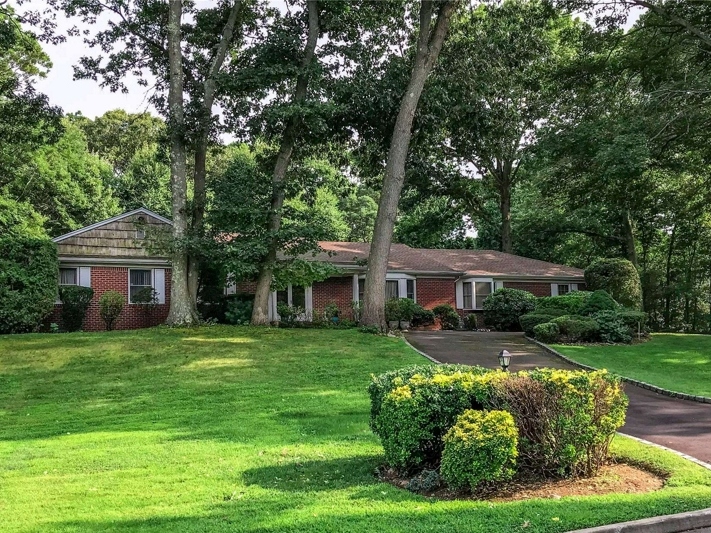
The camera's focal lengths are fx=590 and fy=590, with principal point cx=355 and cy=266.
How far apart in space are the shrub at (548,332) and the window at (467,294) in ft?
30.3

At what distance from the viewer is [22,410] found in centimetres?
1083

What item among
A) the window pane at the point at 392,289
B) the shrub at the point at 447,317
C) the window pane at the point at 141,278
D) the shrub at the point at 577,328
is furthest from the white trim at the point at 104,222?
the shrub at the point at 577,328

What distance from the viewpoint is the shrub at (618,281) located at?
2269cm

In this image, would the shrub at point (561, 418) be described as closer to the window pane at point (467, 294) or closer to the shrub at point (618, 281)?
the shrub at point (618, 281)

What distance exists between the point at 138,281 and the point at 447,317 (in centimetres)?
1304

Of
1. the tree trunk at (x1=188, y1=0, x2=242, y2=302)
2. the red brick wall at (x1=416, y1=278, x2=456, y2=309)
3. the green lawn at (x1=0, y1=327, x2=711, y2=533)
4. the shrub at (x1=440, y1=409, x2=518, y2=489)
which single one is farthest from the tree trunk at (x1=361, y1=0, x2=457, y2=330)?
the shrub at (x1=440, y1=409, x2=518, y2=489)

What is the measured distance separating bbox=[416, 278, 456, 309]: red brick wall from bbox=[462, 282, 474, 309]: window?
72 centimetres

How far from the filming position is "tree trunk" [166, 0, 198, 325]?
65.4ft

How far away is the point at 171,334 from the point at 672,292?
27.0m

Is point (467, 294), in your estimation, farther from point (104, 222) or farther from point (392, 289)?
point (104, 222)

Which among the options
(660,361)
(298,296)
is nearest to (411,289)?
(298,296)

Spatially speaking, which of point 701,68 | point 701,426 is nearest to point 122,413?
point 701,426

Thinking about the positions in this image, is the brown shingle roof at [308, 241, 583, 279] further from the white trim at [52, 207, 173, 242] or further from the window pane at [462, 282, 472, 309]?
the white trim at [52, 207, 173, 242]

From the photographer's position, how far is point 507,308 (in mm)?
24703
